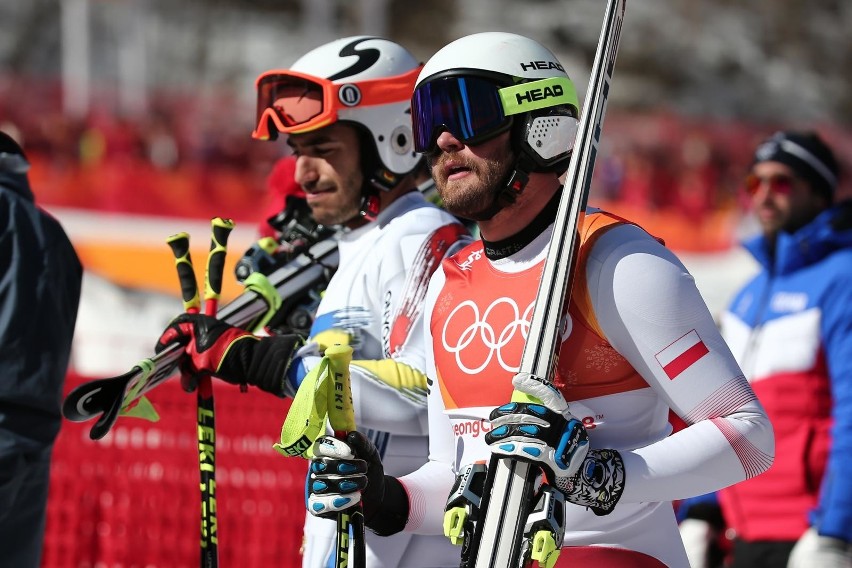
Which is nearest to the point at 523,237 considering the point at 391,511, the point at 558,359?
the point at 558,359

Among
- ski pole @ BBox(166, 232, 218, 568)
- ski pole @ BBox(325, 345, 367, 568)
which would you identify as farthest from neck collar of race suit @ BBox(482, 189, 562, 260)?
ski pole @ BBox(166, 232, 218, 568)

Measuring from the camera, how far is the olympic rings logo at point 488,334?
9.93 feet

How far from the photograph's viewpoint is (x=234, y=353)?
3.85 meters

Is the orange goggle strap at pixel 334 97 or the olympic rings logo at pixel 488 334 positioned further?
the orange goggle strap at pixel 334 97

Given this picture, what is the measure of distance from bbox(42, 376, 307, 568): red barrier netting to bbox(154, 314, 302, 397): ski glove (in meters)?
3.14

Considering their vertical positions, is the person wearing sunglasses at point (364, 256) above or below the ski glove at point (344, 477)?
above

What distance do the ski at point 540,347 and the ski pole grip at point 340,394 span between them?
440 millimetres

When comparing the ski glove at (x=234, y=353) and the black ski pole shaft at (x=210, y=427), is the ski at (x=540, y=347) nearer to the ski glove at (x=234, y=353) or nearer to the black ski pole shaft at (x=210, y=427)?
the ski glove at (x=234, y=353)

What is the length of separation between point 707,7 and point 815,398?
3588cm

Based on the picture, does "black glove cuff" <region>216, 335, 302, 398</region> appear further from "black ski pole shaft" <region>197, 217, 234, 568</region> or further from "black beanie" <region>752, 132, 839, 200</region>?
"black beanie" <region>752, 132, 839, 200</region>

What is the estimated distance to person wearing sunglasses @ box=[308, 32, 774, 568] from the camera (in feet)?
9.11

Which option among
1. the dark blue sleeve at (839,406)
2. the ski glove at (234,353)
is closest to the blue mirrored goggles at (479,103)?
the ski glove at (234,353)

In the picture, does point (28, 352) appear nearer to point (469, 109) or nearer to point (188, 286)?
point (188, 286)

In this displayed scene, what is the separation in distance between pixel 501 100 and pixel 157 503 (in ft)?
14.9
